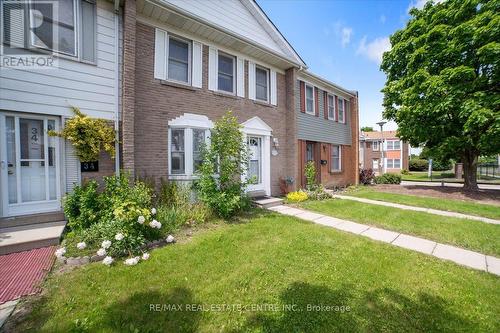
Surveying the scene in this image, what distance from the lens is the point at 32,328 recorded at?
232 cm

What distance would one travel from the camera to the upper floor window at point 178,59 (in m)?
6.90

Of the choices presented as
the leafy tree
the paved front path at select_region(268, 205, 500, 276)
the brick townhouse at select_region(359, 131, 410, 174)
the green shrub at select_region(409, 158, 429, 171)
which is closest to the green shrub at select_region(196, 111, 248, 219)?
the paved front path at select_region(268, 205, 500, 276)

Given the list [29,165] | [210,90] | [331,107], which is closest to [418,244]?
[210,90]

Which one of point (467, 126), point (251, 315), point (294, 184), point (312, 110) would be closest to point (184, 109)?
point (294, 184)

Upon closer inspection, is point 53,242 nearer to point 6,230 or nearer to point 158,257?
point 6,230

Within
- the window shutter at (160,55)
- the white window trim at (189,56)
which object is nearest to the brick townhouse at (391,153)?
the white window trim at (189,56)

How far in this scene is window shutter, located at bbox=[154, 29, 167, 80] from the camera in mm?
6512

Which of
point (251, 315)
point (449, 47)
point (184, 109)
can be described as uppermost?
point (449, 47)

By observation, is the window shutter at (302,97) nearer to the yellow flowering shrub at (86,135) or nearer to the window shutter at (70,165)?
the yellow flowering shrub at (86,135)

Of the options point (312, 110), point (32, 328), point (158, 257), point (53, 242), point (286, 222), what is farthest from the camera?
point (312, 110)

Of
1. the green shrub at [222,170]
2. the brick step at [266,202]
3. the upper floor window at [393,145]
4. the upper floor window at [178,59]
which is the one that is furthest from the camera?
the upper floor window at [393,145]

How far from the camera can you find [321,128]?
12.1 metres

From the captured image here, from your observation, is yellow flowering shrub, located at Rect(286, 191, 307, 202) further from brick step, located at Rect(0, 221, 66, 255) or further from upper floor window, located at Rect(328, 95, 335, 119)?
brick step, located at Rect(0, 221, 66, 255)

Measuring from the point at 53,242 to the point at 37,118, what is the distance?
9.20ft
